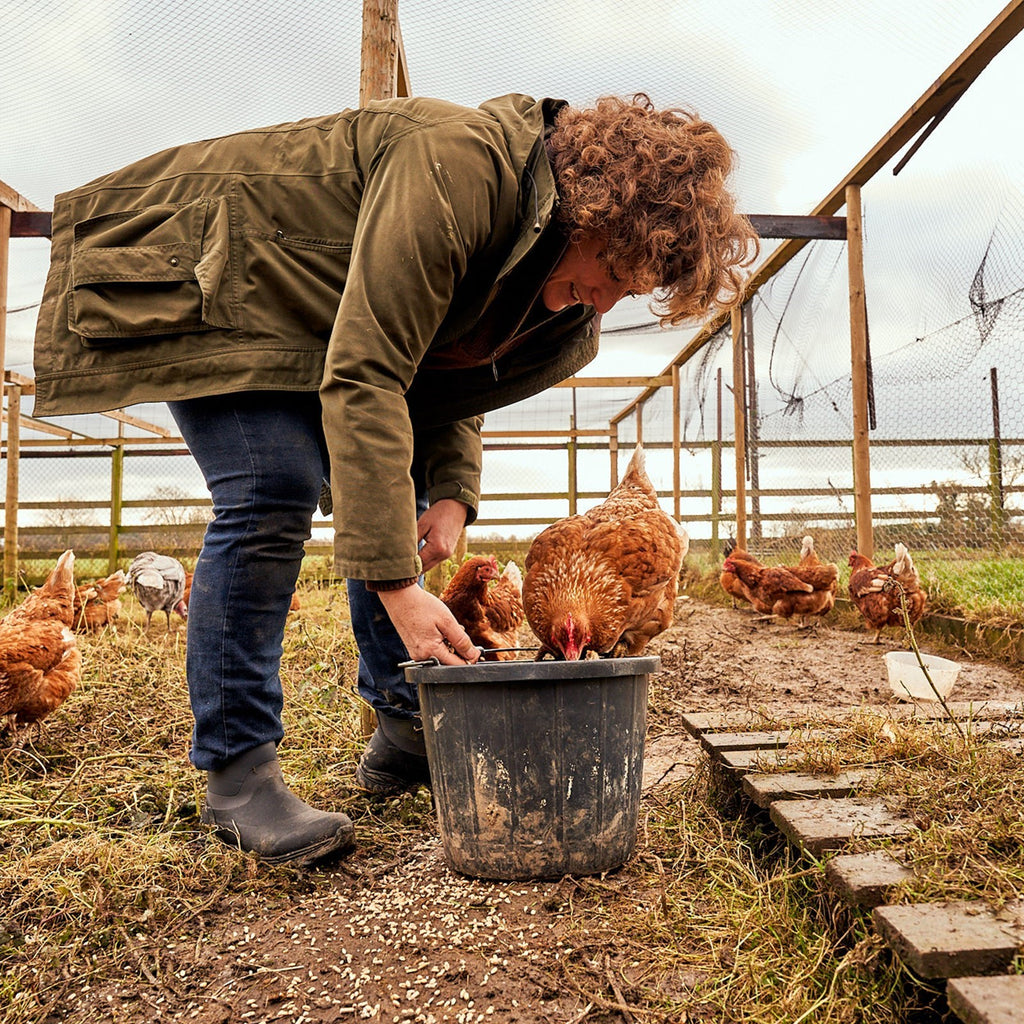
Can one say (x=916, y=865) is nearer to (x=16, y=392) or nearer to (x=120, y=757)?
(x=120, y=757)

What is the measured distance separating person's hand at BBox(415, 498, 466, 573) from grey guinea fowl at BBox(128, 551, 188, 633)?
13.7 ft

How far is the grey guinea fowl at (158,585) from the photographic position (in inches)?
216

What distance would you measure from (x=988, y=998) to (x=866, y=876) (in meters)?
0.28

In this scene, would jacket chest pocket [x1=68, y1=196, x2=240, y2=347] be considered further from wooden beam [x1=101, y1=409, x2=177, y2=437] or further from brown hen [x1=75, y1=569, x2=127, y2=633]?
wooden beam [x1=101, y1=409, x2=177, y2=437]

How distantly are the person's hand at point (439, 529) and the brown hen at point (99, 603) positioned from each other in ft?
12.1

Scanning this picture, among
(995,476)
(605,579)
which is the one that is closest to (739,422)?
(995,476)

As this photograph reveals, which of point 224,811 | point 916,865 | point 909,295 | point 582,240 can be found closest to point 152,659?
point 224,811

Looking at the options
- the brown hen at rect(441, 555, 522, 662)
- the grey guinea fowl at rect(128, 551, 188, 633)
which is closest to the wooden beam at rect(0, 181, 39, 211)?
the grey guinea fowl at rect(128, 551, 188, 633)

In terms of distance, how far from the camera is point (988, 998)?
2.54 ft

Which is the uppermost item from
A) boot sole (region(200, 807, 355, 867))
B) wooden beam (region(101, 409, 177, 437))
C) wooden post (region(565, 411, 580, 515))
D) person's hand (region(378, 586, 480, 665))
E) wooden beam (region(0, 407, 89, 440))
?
wooden beam (region(101, 409, 177, 437))

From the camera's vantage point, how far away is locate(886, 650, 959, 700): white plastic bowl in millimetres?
2316

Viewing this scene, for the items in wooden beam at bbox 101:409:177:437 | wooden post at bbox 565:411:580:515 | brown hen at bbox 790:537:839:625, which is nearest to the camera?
brown hen at bbox 790:537:839:625

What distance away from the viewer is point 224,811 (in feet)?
5.03

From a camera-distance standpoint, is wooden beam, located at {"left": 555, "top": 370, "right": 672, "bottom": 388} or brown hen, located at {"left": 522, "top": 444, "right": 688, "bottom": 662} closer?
brown hen, located at {"left": 522, "top": 444, "right": 688, "bottom": 662}
